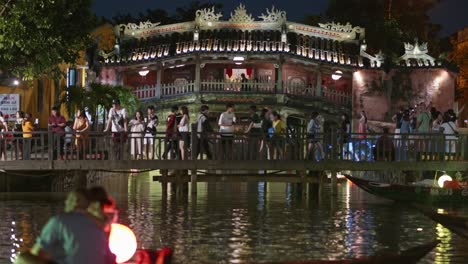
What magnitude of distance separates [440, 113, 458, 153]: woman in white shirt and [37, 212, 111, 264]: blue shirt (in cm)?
1865

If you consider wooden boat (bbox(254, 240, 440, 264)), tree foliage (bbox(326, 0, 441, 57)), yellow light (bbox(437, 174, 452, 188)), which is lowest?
wooden boat (bbox(254, 240, 440, 264))

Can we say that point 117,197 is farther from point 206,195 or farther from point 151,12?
point 151,12

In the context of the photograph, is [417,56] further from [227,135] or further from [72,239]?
[72,239]

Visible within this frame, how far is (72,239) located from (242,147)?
694 inches

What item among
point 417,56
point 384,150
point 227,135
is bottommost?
point 384,150

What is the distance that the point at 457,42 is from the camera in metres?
73.3

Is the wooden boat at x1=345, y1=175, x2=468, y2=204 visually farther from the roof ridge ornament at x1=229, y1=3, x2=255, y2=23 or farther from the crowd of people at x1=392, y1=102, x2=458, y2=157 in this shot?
the roof ridge ornament at x1=229, y1=3, x2=255, y2=23

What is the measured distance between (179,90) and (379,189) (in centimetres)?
2228

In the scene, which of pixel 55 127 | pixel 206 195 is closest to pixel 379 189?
pixel 206 195

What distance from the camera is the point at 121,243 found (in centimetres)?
1153

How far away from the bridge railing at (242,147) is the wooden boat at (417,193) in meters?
0.98

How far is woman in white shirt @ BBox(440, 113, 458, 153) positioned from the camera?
25812mm

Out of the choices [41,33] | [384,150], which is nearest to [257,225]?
[384,150]

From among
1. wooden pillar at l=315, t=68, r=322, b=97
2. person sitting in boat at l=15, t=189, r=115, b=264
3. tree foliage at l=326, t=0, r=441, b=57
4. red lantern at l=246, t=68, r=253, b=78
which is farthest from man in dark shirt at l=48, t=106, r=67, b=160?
tree foliage at l=326, t=0, r=441, b=57
